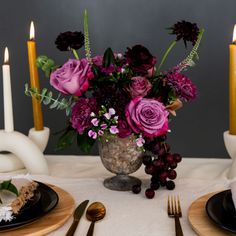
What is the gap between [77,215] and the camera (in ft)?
2.87

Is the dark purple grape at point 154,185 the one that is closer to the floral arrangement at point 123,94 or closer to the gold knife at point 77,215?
the floral arrangement at point 123,94

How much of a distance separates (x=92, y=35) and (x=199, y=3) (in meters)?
0.36

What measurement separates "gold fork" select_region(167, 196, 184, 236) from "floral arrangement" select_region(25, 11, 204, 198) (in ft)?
0.17

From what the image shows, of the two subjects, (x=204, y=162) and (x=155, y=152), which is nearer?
(x=155, y=152)

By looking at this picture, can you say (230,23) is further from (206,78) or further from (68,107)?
(68,107)

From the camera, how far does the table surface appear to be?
2.76ft

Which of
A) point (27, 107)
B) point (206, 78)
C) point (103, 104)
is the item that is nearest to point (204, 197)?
point (103, 104)

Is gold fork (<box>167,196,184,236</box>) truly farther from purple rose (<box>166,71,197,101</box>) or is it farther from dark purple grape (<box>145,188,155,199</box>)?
purple rose (<box>166,71,197,101</box>)

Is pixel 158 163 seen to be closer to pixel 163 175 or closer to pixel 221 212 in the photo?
pixel 163 175

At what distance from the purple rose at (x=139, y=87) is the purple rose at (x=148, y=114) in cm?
2

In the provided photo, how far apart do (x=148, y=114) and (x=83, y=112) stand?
13 cm

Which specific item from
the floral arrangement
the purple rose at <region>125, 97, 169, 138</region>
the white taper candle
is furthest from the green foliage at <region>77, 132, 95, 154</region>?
the white taper candle

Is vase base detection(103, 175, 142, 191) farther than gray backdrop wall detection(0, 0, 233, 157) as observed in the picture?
No

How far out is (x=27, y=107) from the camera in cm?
169
